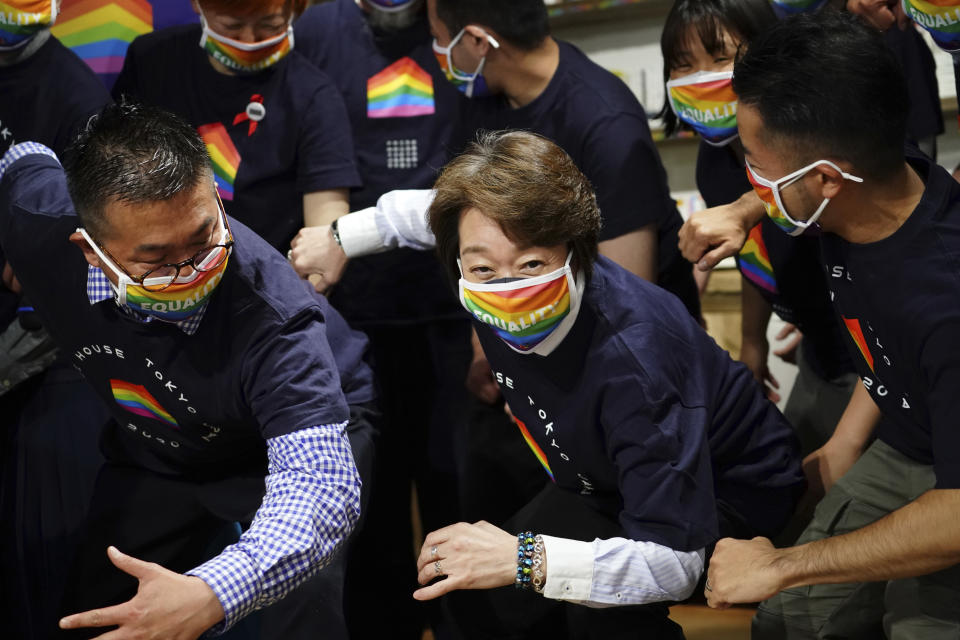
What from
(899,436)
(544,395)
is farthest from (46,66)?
(899,436)

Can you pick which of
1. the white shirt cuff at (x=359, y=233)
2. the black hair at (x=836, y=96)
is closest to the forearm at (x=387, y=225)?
the white shirt cuff at (x=359, y=233)

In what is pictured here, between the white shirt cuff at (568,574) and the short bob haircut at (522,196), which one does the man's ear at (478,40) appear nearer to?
the short bob haircut at (522,196)

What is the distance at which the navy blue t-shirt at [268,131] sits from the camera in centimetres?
272

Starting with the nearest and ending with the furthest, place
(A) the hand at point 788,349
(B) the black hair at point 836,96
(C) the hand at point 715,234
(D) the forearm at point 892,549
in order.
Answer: (D) the forearm at point 892,549 < (B) the black hair at point 836,96 < (C) the hand at point 715,234 < (A) the hand at point 788,349

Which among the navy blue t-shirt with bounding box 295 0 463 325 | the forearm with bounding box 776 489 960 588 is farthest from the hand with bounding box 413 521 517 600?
the navy blue t-shirt with bounding box 295 0 463 325

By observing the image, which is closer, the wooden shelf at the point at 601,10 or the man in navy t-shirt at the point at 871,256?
the man in navy t-shirt at the point at 871,256

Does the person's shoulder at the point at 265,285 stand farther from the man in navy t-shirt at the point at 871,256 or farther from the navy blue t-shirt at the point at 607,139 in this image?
the man in navy t-shirt at the point at 871,256

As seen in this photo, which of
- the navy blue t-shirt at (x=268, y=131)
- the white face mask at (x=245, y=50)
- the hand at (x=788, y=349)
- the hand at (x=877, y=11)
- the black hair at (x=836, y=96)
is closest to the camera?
the black hair at (x=836, y=96)

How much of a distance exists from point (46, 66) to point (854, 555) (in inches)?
86.4

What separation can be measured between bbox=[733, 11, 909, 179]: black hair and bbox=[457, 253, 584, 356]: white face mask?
0.46 meters

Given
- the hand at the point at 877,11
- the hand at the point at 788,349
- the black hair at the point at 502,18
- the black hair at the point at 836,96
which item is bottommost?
the hand at the point at 788,349

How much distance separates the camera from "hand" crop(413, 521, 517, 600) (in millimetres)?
1830

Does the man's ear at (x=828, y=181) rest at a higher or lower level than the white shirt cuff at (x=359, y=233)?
higher

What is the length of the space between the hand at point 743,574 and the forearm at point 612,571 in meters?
0.07
